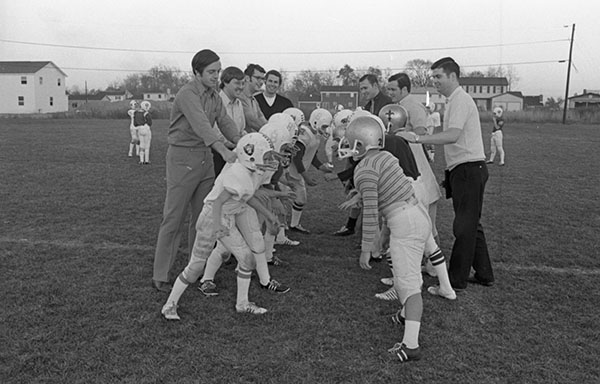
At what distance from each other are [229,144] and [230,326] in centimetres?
186

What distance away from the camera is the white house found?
240 ft

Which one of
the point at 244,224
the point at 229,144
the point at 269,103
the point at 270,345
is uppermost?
the point at 269,103

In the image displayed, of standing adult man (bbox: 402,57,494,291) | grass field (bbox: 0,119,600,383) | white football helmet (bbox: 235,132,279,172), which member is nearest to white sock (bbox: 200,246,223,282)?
grass field (bbox: 0,119,600,383)

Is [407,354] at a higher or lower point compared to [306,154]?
lower

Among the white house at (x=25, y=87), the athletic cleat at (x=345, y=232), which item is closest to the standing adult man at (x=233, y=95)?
the athletic cleat at (x=345, y=232)

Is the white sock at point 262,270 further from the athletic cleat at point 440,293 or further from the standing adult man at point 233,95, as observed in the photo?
the athletic cleat at point 440,293

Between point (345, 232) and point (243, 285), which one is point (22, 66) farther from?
point (243, 285)

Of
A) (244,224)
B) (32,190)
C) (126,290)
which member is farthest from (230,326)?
(32,190)

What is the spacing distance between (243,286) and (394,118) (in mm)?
2370

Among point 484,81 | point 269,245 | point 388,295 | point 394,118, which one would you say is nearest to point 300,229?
point 269,245

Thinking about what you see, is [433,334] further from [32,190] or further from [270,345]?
[32,190]

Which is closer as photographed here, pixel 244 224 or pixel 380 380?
pixel 380 380

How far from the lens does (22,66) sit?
7456cm

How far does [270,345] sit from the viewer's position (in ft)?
14.2
